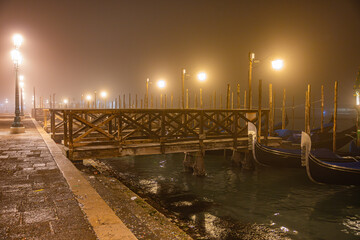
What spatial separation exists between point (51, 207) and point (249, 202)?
5496mm

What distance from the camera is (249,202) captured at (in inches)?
293

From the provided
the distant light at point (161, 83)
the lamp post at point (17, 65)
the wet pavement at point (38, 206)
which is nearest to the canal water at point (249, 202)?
the wet pavement at point (38, 206)

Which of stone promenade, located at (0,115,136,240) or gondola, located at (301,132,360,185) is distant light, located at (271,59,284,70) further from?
stone promenade, located at (0,115,136,240)

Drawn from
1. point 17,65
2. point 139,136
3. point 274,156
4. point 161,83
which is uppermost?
point 17,65

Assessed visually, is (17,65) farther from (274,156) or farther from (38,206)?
(274,156)

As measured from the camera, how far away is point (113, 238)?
282 centimetres

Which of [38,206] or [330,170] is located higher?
[38,206]

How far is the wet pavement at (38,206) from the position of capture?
284 cm

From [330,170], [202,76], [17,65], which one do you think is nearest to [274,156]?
[330,170]

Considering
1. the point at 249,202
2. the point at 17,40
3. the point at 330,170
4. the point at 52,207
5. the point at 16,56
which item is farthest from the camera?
the point at 16,56

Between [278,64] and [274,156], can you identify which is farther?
[278,64]

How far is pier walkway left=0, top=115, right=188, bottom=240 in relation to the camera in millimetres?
2865

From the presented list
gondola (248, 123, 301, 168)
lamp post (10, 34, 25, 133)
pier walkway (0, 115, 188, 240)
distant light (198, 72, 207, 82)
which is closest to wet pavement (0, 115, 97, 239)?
pier walkway (0, 115, 188, 240)

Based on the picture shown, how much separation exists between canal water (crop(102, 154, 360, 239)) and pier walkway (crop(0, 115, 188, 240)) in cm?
236
